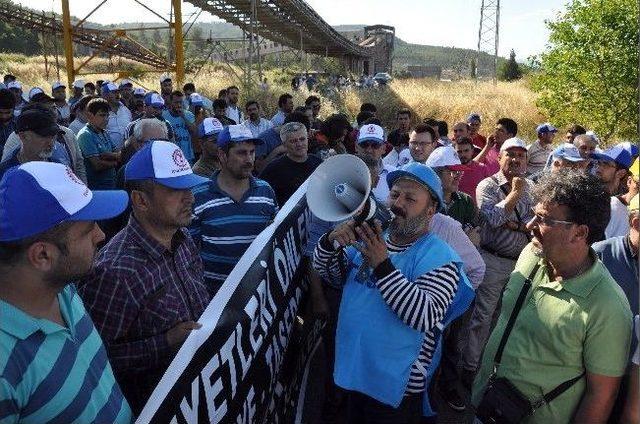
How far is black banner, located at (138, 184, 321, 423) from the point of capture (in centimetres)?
186

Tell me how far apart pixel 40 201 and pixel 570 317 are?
2.01 meters

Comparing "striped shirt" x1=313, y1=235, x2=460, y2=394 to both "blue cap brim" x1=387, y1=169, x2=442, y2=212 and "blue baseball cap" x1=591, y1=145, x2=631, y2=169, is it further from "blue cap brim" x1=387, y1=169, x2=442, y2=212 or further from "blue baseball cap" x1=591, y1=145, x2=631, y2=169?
"blue baseball cap" x1=591, y1=145, x2=631, y2=169

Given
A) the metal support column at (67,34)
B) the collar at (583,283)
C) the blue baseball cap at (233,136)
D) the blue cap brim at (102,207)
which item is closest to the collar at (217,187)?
the blue baseball cap at (233,136)

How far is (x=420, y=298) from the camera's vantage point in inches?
90.7

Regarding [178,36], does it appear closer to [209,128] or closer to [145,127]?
[145,127]

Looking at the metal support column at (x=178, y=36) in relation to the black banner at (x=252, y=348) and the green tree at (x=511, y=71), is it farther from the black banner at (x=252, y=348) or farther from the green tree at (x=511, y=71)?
the green tree at (x=511, y=71)

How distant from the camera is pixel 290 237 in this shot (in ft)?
10.6

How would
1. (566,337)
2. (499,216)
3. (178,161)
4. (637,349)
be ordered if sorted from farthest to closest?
(499,216)
(178,161)
(566,337)
(637,349)

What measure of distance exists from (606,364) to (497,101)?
65.7ft

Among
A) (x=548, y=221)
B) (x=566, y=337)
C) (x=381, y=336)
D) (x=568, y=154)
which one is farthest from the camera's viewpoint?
(x=568, y=154)

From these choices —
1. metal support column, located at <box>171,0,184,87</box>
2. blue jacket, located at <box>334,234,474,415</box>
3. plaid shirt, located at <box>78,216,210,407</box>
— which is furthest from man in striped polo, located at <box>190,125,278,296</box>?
metal support column, located at <box>171,0,184,87</box>

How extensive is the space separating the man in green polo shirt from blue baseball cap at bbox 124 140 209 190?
170cm

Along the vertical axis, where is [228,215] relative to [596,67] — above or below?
below

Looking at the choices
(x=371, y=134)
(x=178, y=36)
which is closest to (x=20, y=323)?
(x=371, y=134)
